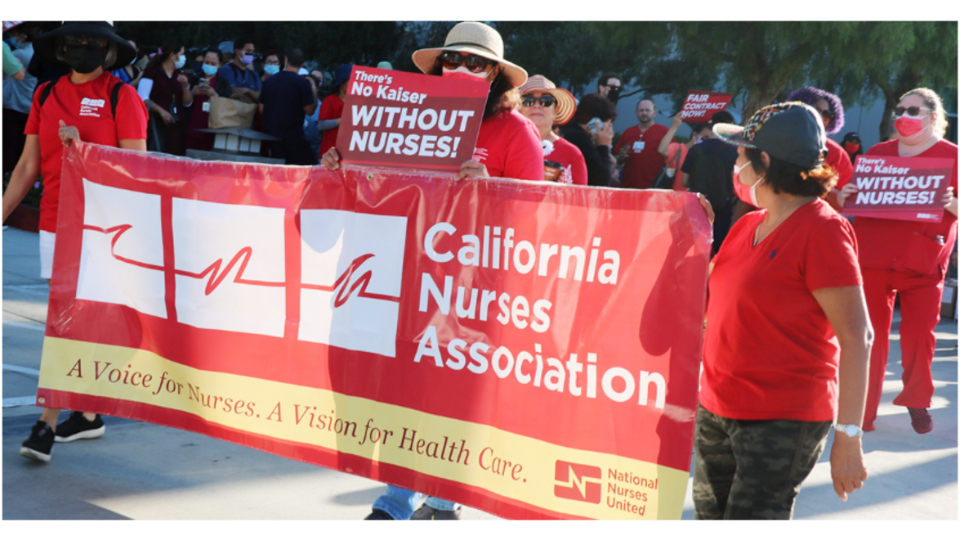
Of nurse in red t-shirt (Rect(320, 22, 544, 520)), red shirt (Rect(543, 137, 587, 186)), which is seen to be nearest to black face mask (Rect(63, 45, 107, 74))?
nurse in red t-shirt (Rect(320, 22, 544, 520))

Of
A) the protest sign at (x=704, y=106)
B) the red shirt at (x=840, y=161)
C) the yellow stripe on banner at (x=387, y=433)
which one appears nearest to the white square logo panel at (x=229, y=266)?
the yellow stripe on banner at (x=387, y=433)

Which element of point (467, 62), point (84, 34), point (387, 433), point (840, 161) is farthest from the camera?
point (840, 161)

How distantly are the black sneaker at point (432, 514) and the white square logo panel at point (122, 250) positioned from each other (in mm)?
1364

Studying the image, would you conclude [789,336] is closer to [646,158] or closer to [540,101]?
[540,101]

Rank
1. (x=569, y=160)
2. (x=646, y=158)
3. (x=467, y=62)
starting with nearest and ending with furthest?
1. (x=467, y=62)
2. (x=569, y=160)
3. (x=646, y=158)

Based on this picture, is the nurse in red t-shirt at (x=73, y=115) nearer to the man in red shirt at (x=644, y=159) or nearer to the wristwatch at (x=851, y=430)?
the wristwatch at (x=851, y=430)

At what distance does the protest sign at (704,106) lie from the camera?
981 cm

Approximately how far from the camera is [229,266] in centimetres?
349

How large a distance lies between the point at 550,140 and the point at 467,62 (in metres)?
1.94

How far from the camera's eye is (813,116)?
2.54m

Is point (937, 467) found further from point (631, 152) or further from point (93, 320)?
point (631, 152)

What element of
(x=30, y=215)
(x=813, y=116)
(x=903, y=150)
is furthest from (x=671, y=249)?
(x=30, y=215)

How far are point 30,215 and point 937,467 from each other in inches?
387

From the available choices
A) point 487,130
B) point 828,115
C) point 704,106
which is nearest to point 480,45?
point 487,130
